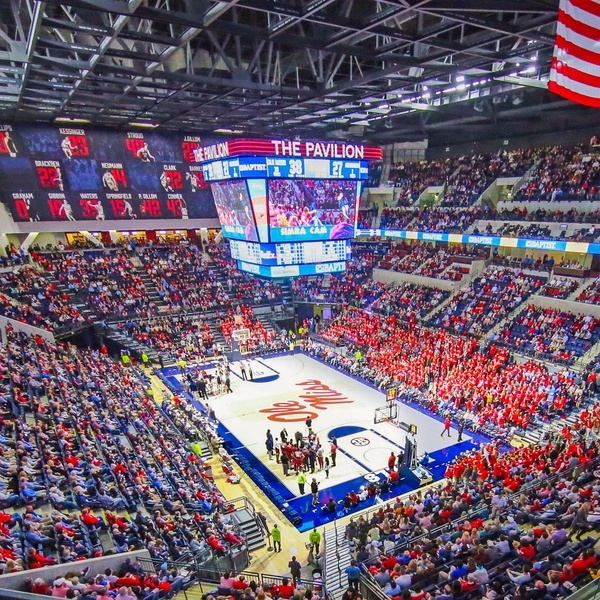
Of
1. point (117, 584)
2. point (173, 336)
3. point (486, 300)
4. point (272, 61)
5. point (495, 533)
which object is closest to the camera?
point (117, 584)

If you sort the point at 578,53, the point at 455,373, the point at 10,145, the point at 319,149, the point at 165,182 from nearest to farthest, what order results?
the point at 578,53 → the point at 319,149 → the point at 455,373 → the point at 10,145 → the point at 165,182

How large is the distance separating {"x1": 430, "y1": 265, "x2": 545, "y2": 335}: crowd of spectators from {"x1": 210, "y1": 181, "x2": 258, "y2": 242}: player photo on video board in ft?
47.7

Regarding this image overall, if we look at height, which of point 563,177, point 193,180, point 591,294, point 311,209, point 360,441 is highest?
point 193,180

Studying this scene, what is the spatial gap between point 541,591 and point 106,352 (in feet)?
85.2

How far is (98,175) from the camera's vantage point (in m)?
33.6

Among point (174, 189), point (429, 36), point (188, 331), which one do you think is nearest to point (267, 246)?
point (429, 36)

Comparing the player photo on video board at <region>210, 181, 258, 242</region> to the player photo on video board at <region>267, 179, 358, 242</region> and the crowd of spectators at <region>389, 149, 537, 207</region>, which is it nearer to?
the player photo on video board at <region>267, 179, 358, 242</region>

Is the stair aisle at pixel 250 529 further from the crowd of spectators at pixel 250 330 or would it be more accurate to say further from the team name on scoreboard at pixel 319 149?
the crowd of spectators at pixel 250 330

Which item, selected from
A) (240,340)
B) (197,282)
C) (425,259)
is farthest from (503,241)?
(197,282)

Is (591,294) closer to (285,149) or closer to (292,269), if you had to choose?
(292,269)

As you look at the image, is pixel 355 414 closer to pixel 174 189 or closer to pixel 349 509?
pixel 349 509

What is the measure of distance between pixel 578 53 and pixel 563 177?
2370 centimetres

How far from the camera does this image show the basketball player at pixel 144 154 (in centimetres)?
3497

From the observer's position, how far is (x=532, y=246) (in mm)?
26625
